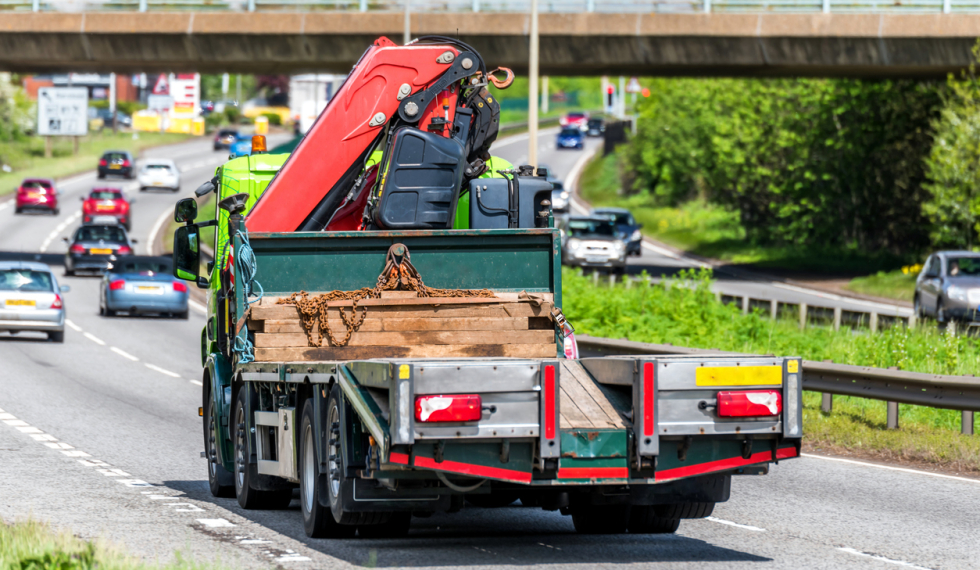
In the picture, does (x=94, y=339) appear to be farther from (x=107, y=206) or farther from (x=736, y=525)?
(x=107, y=206)

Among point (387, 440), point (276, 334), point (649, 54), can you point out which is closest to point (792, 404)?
point (387, 440)

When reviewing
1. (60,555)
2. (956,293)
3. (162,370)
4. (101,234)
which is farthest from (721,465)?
(101,234)

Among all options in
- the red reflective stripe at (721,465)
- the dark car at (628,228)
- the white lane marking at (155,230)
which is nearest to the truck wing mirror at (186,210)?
the red reflective stripe at (721,465)

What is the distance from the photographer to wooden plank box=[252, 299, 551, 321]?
10.1m

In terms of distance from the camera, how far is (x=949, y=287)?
2775cm

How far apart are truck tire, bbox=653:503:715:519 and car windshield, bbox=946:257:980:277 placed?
20125 mm

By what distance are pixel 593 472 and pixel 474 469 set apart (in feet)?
2.23

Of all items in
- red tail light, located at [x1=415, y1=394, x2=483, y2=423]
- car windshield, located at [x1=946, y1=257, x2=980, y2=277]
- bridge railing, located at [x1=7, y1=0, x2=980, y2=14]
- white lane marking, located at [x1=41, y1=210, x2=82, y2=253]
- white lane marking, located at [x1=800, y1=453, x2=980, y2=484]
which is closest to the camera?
red tail light, located at [x1=415, y1=394, x2=483, y2=423]

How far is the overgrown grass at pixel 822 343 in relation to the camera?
14.8 metres

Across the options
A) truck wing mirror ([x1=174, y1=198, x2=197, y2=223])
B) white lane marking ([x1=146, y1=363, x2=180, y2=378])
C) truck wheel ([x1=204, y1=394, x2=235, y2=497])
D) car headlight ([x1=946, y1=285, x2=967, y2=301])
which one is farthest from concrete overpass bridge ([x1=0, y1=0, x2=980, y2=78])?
truck wheel ([x1=204, y1=394, x2=235, y2=497])

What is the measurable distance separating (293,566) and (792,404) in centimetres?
295

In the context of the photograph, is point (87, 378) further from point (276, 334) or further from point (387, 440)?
point (387, 440)

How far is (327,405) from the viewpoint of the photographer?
9062mm

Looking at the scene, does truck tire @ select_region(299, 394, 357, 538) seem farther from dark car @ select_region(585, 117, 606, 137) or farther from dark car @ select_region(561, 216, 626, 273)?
dark car @ select_region(585, 117, 606, 137)
